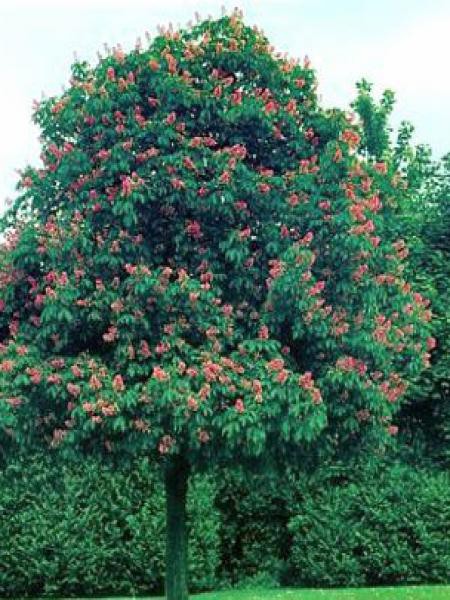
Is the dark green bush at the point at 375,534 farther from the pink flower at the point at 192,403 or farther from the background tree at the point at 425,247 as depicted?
the pink flower at the point at 192,403

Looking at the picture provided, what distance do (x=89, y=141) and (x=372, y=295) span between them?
3943 millimetres

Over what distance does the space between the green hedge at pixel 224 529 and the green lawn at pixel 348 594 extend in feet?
4.77

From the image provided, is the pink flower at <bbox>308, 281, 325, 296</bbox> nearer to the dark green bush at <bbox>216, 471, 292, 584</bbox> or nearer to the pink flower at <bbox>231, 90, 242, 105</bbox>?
the pink flower at <bbox>231, 90, 242, 105</bbox>

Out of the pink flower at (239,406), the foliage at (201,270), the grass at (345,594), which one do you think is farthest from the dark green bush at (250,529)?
the pink flower at (239,406)

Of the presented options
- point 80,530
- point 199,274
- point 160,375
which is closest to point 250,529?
point 80,530

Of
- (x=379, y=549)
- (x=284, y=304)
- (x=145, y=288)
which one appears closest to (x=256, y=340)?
(x=284, y=304)

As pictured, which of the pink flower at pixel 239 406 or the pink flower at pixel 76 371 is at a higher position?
the pink flower at pixel 76 371

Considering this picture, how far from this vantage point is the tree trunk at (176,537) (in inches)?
552

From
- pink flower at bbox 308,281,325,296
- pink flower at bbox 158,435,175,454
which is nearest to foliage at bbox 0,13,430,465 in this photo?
pink flower at bbox 308,281,325,296

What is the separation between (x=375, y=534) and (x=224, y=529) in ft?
9.75

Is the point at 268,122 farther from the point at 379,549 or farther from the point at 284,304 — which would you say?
the point at 379,549

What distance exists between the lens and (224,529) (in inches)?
841

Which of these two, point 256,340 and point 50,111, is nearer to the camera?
point 256,340

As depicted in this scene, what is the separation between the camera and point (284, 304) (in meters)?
12.4
